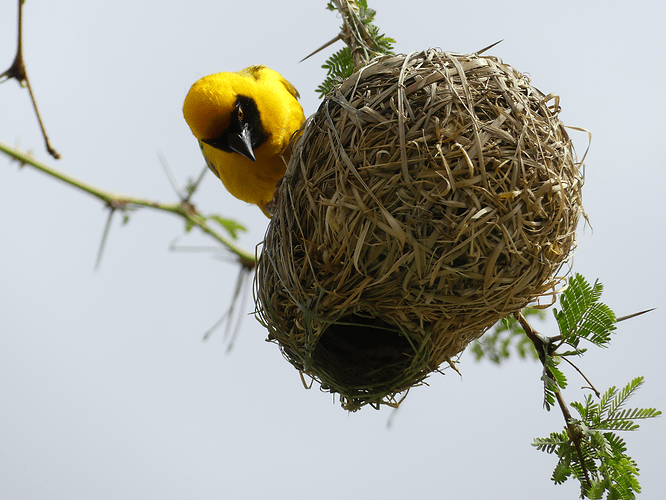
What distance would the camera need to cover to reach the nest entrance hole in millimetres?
1576

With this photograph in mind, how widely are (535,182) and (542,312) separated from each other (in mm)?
1089

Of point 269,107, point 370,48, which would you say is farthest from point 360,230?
point 269,107

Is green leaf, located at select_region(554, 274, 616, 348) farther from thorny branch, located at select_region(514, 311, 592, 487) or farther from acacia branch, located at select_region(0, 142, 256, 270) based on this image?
acacia branch, located at select_region(0, 142, 256, 270)

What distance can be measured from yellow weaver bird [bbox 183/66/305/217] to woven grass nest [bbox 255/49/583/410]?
30.8 inches

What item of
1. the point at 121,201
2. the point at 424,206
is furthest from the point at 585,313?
the point at 121,201

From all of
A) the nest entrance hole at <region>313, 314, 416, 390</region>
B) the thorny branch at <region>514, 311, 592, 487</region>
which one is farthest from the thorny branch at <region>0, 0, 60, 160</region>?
the thorny branch at <region>514, 311, 592, 487</region>

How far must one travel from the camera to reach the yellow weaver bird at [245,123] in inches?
89.5

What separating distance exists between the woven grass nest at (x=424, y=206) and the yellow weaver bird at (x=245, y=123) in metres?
0.78

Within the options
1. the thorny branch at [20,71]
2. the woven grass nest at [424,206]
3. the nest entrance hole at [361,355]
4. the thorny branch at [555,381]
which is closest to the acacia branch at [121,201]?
the thorny branch at [20,71]

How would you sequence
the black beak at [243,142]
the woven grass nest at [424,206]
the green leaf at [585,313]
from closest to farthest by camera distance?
the woven grass nest at [424,206] → the green leaf at [585,313] → the black beak at [243,142]

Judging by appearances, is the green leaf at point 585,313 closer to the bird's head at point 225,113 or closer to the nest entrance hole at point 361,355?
the nest entrance hole at point 361,355

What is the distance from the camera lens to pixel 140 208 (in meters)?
1.67

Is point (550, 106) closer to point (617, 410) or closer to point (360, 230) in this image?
point (360, 230)

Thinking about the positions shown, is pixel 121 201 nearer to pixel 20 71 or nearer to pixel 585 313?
pixel 20 71
